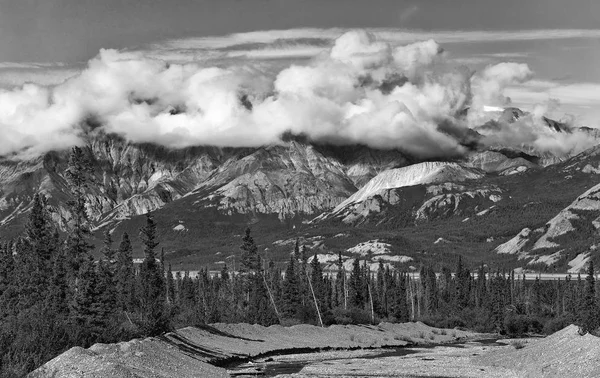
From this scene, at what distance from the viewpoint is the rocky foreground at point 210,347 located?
52.2m

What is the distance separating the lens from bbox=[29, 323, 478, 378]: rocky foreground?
2053 inches

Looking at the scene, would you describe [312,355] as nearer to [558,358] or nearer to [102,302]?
[102,302]

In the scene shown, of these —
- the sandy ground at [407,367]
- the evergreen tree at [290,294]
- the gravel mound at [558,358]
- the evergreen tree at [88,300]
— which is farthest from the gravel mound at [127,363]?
the evergreen tree at [290,294]

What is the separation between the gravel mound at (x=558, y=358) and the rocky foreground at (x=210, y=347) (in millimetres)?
24297

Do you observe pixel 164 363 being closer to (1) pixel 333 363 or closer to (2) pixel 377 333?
(1) pixel 333 363

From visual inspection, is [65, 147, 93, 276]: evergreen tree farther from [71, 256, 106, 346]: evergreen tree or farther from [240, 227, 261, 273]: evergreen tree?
[240, 227, 261, 273]: evergreen tree

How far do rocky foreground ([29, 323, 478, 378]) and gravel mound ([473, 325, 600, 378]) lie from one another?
2430 cm

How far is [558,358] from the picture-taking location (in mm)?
67812

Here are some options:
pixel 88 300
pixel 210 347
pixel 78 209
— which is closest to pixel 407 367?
pixel 210 347

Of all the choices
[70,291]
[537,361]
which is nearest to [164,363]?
[537,361]

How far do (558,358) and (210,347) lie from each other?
115ft

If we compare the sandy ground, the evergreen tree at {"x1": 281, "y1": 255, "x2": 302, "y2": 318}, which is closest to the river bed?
the sandy ground

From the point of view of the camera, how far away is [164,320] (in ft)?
287

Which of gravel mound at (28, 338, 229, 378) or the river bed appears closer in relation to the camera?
gravel mound at (28, 338, 229, 378)
